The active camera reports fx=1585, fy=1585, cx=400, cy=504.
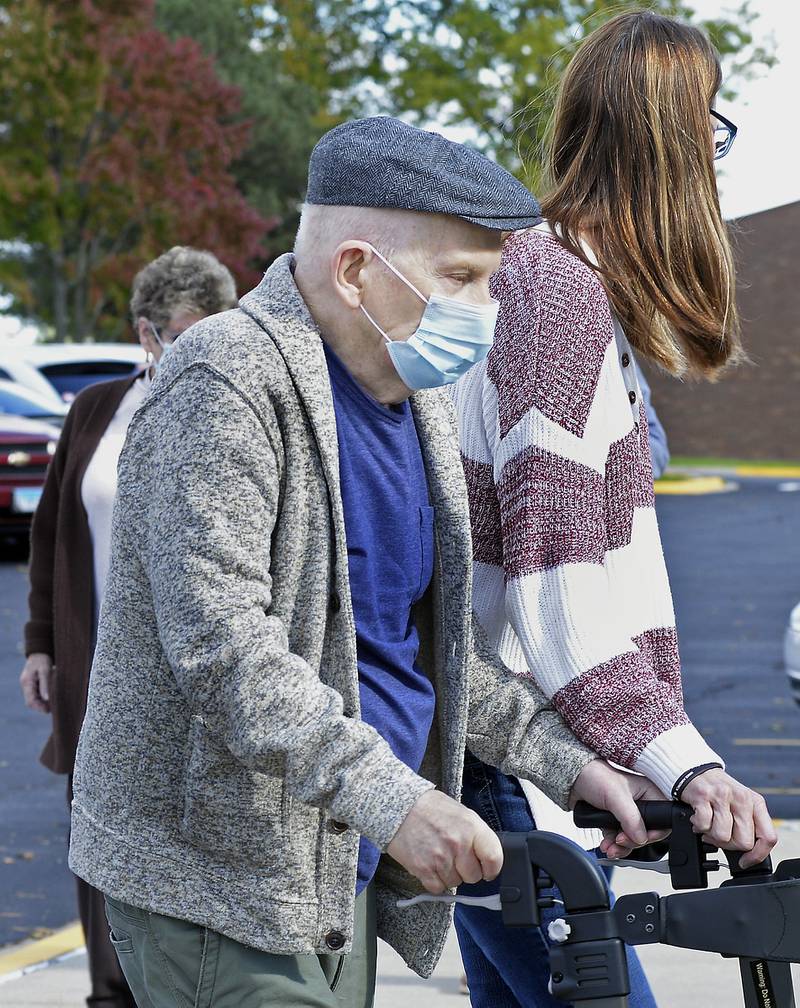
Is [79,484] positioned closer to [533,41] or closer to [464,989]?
[464,989]

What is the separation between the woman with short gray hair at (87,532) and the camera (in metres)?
4.26

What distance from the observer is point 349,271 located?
2121 millimetres

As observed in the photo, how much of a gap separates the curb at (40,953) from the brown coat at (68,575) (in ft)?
2.84

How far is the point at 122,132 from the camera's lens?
29.2 m

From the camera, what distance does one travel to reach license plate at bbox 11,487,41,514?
51.6 ft

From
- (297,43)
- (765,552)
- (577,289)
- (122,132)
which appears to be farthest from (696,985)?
(297,43)

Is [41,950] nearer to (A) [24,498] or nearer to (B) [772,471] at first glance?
(A) [24,498]

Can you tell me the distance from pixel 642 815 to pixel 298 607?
578 millimetres

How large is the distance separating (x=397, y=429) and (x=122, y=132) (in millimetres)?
28290

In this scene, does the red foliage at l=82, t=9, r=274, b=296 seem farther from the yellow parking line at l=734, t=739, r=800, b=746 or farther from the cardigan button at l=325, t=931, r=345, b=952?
the cardigan button at l=325, t=931, r=345, b=952

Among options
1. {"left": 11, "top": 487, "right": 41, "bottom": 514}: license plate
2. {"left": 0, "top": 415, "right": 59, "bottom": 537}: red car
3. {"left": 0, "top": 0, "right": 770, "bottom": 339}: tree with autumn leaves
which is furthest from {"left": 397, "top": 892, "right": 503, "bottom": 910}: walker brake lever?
{"left": 0, "top": 0, "right": 770, "bottom": 339}: tree with autumn leaves

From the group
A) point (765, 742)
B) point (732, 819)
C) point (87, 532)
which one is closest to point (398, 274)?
point (732, 819)

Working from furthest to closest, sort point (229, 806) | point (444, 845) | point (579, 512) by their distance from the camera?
point (579, 512) < point (229, 806) < point (444, 845)

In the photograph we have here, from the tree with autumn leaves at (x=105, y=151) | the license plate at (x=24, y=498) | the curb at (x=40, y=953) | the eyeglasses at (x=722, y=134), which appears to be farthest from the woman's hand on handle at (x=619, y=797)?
the tree with autumn leaves at (x=105, y=151)
